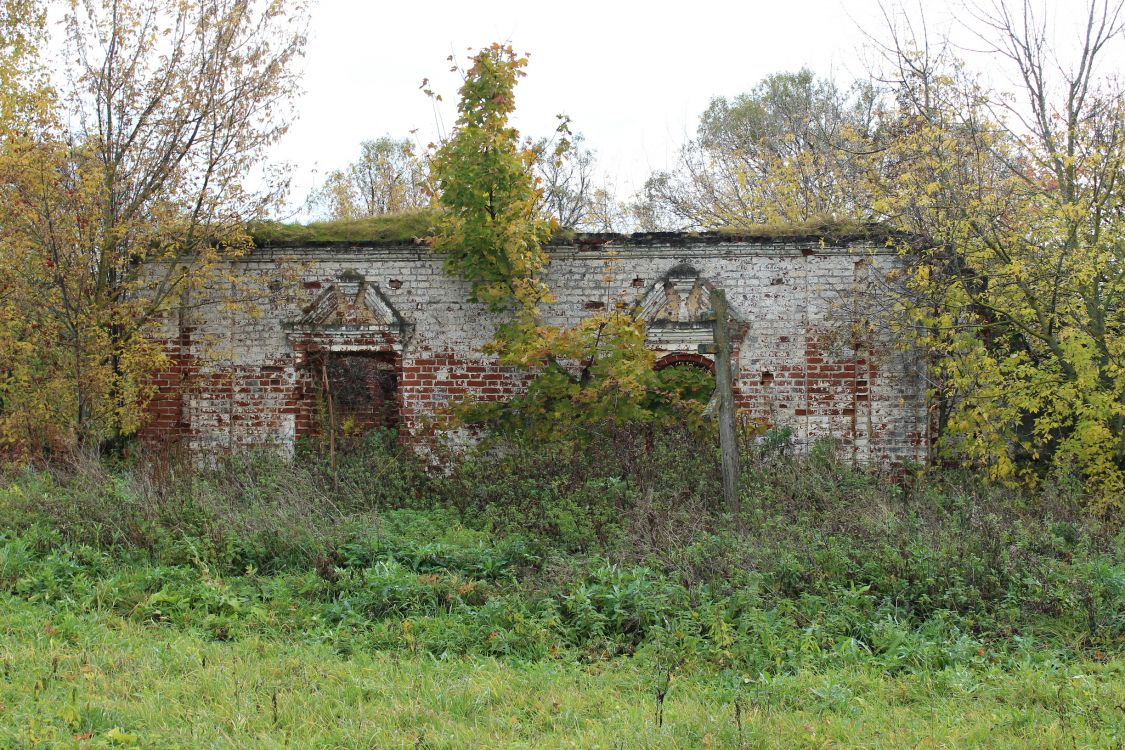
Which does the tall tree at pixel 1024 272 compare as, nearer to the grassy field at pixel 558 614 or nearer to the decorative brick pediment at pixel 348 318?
the grassy field at pixel 558 614

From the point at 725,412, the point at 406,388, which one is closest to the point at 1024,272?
the point at 725,412

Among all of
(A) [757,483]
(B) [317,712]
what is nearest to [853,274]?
(A) [757,483]

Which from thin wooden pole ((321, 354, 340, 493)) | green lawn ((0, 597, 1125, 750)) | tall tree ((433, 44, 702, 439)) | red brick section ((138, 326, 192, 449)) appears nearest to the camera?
green lawn ((0, 597, 1125, 750))

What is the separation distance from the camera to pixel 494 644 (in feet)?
16.6

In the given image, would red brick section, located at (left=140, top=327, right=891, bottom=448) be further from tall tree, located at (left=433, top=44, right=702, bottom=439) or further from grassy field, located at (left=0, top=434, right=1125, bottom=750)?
grassy field, located at (left=0, top=434, right=1125, bottom=750)

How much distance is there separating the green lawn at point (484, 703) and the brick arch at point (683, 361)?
544cm

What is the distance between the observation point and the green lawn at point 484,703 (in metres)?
3.79

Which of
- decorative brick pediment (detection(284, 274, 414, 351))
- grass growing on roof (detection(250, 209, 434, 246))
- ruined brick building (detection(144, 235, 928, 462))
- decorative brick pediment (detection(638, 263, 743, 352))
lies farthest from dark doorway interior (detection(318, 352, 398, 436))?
decorative brick pediment (detection(638, 263, 743, 352))

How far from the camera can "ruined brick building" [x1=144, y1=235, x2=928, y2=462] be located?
9.66 m

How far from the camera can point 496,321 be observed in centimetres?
988

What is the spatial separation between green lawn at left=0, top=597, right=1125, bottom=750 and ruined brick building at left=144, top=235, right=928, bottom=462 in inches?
203

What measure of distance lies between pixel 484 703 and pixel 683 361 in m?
6.36

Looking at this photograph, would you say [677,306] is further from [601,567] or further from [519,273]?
[601,567]

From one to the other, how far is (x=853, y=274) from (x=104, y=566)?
317 inches
